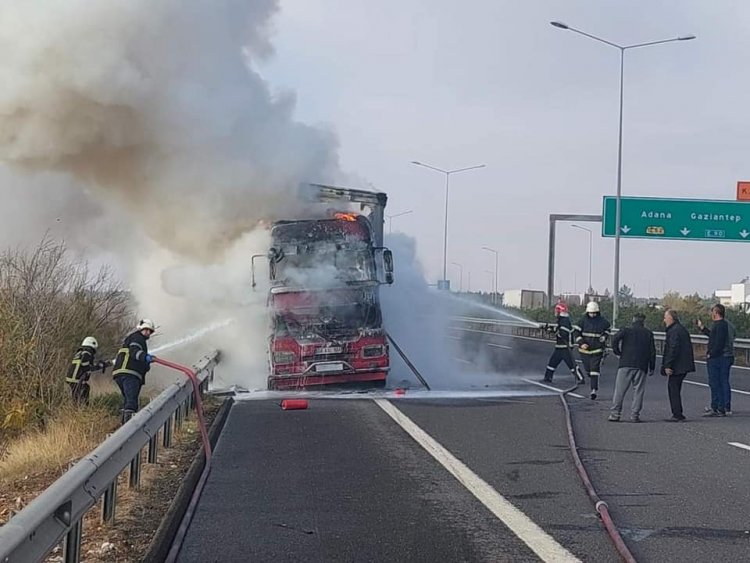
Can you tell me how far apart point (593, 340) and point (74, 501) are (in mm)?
11474

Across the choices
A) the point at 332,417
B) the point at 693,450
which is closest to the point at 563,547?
the point at 693,450

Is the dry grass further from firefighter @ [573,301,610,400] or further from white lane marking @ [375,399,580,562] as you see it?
firefighter @ [573,301,610,400]

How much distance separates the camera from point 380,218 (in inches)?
671

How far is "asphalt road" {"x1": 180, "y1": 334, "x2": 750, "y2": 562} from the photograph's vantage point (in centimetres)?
584

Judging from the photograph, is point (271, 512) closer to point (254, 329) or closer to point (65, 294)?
point (65, 294)

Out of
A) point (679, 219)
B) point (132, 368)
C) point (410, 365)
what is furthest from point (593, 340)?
point (679, 219)

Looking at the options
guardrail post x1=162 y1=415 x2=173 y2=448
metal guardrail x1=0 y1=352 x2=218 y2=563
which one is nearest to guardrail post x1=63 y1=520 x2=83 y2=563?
metal guardrail x1=0 y1=352 x2=218 y2=563

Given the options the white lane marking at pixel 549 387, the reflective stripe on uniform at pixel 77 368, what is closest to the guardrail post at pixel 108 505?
the reflective stripe on uniform at pixel 77 368

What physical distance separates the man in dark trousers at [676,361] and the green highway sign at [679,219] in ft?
65.5

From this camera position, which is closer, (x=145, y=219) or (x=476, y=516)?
(x=476, y=516)

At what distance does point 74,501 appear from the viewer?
15.6 feet

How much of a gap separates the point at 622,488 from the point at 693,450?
246 centimetres

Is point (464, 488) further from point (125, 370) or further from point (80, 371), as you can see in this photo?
point (80, 371)

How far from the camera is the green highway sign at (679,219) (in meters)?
31.5
